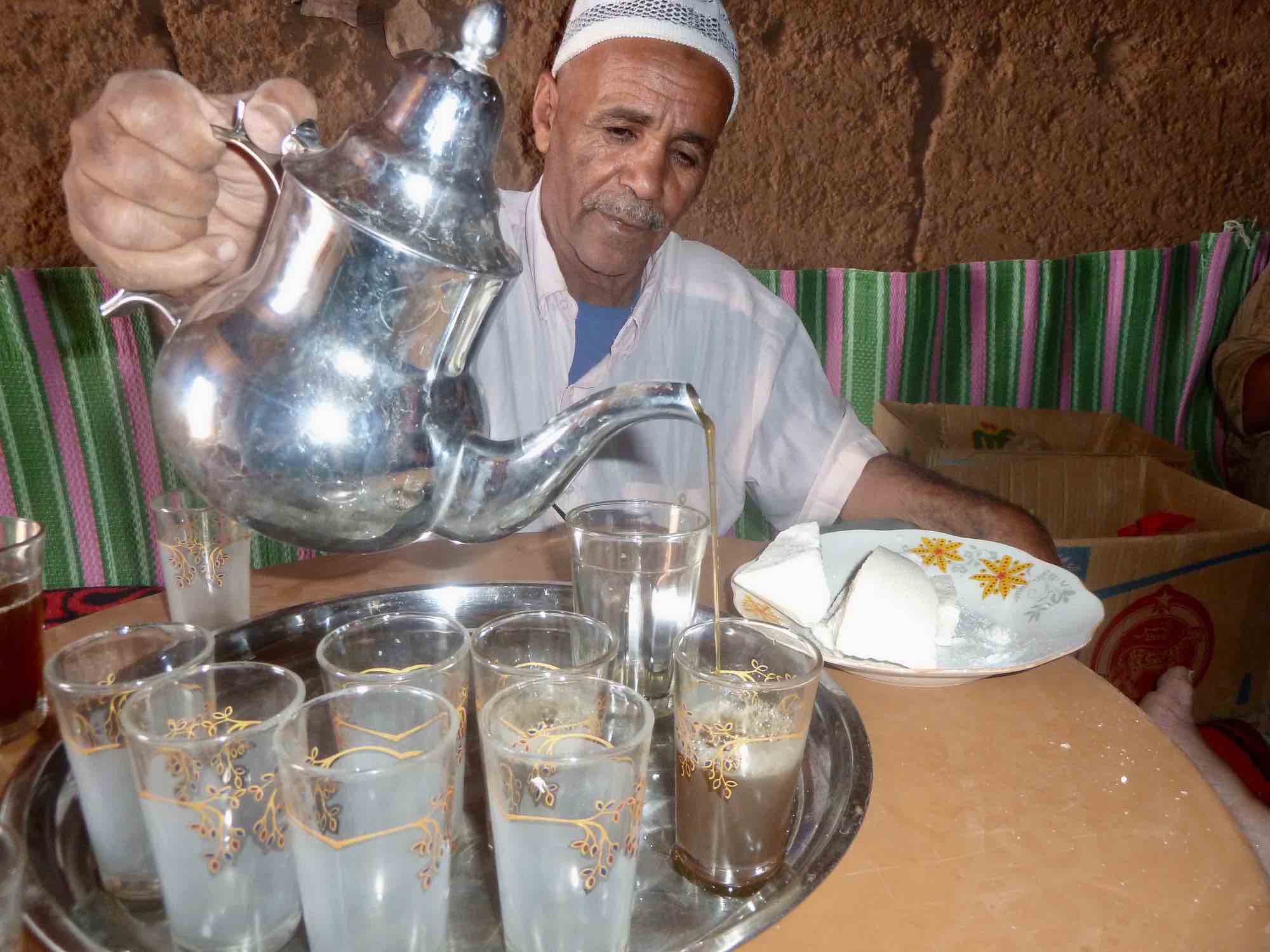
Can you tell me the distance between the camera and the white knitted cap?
1.46 metres

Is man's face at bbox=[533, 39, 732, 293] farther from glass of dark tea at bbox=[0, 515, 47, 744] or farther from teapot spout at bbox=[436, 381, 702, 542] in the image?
glass of dark tea at bbox=[0, 515, 47, 744]

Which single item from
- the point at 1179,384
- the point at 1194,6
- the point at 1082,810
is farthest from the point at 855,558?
the point at 1194,6

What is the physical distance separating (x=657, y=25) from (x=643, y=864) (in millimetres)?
1306

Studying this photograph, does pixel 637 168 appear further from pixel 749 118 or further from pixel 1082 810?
pixel 1082 810

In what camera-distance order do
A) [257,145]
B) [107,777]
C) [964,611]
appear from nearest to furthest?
[107,777]
[257,145]
[964,611]

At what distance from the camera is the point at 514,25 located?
6.81ft

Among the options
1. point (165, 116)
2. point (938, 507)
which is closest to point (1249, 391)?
point (938, 507)

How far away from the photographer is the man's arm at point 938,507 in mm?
1431

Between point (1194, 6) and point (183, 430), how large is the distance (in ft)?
9.81

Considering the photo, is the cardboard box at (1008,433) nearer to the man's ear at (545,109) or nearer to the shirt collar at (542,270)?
the shirt collar at (542,270)

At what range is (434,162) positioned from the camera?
2.08ft

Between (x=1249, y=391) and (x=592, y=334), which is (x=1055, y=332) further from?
(x=592, y=334)

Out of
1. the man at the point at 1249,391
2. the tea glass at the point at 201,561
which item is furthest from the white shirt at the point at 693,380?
the man at the point at 1249,391

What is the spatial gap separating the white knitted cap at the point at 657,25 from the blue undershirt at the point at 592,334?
1.55ft
